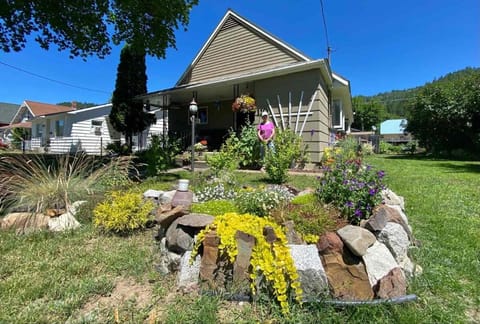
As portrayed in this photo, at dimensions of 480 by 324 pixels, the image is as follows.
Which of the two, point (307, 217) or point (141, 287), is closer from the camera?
point (141, 287)

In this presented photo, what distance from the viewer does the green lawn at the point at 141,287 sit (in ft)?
5.83

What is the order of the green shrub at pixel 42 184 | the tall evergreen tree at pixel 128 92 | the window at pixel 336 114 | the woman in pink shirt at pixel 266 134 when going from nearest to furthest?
the green shrub at pixel 42 184, the woman in pink shirt at pixel 266 134, the window at pixel 336 114, the tall evergreen tree at pixel 128 92

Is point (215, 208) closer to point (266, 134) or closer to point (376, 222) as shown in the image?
point (376, 222)

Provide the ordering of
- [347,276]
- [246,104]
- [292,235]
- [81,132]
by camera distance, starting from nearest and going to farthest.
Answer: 1. [347,276]
2. [292,235]
3. [246,104]
4. [81,132]

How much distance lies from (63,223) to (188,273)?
244 cm

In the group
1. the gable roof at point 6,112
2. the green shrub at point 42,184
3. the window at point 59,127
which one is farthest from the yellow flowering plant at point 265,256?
the gable roof at point 6,112

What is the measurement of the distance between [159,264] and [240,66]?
952cm

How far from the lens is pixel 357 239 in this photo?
215 centimetres

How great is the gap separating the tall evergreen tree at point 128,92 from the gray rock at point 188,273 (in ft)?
40.5

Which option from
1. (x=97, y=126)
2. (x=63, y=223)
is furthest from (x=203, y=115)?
(x=97, y=126)

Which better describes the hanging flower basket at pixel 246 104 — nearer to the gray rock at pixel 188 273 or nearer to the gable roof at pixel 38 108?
the gray rock at pixel 188 273

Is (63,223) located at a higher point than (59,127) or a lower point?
lower

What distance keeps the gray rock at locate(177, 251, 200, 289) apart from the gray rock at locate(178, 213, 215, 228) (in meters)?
0.28

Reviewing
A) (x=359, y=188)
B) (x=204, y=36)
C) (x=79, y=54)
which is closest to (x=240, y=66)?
(x=204, y=36)
